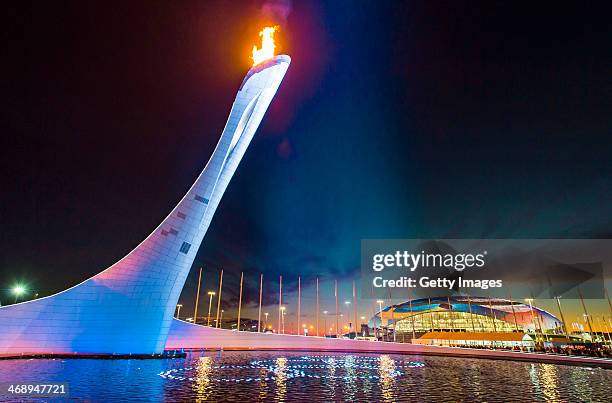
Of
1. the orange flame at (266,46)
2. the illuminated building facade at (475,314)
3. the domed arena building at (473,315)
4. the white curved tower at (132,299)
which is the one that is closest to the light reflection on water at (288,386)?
the white curved tower at (132,299)

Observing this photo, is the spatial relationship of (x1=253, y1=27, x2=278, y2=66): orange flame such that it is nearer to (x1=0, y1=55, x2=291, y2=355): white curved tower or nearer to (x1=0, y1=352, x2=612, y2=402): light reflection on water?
(x1=0, y1=55, x2=291, y2=355): white curved tower

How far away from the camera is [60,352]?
65.7ft

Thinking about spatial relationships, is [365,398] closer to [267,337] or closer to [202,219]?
[202,219]

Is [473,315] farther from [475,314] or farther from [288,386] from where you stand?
[288,386]

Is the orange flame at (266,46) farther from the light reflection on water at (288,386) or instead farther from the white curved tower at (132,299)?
the light reflection on water at (288,386)

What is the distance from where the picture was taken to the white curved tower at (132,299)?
1962 centimetres

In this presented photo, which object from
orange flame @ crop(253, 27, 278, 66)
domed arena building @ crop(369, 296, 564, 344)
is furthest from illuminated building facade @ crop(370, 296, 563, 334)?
orange flame @ crop(253, 27, 278, 66)

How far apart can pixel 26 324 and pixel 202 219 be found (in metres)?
11.1

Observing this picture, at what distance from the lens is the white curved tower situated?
773 inches

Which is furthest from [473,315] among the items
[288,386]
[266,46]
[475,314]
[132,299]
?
[288,386]

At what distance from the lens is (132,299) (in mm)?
21578

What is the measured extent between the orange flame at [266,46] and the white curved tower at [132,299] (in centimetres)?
641

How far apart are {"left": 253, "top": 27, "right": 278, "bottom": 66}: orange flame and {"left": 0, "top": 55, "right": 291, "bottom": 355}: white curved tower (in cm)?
641

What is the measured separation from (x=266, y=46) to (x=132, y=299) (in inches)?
833
